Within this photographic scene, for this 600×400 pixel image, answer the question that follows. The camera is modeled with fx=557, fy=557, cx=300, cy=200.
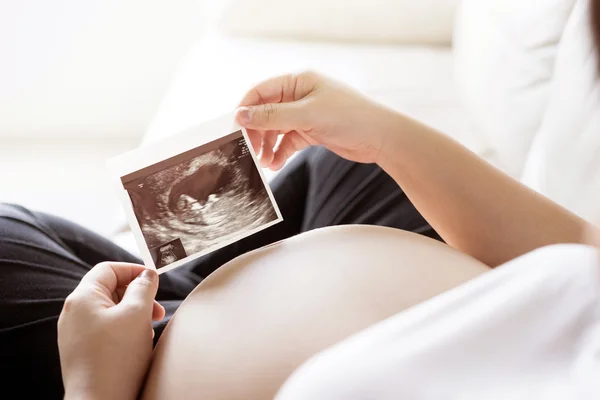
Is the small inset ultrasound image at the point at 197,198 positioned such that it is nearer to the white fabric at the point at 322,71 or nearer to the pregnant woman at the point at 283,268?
the pregnant woman at the point at 283,268

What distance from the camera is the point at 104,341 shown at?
2.10 ft

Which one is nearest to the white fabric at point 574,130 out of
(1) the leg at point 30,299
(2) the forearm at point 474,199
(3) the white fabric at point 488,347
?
(2) the forearm at point 474,199

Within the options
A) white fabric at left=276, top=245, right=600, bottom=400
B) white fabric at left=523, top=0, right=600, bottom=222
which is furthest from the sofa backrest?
white fabric at left=276, top=245, right=600, bottom=400

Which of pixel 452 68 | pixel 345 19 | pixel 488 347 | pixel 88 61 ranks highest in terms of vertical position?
pixel 88 61

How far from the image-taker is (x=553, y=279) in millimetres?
528

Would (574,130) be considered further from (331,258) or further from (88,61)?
(88,61)

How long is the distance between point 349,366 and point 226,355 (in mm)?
197

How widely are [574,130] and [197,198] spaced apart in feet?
2.03

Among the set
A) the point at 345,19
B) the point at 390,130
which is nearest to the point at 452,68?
the point at 345,19

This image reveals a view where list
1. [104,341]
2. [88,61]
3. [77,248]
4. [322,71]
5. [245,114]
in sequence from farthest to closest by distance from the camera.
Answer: [88,61] < [322,71] < [77,248] < [245,114] < [104,341]

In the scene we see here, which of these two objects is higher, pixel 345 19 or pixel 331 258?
pixel 345 19

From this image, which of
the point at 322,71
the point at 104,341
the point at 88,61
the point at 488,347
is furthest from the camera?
the point at 88,61

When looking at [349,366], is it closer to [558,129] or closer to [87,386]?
[87,386]

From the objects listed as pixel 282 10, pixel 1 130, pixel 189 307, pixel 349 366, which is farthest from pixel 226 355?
pixel 1 130
